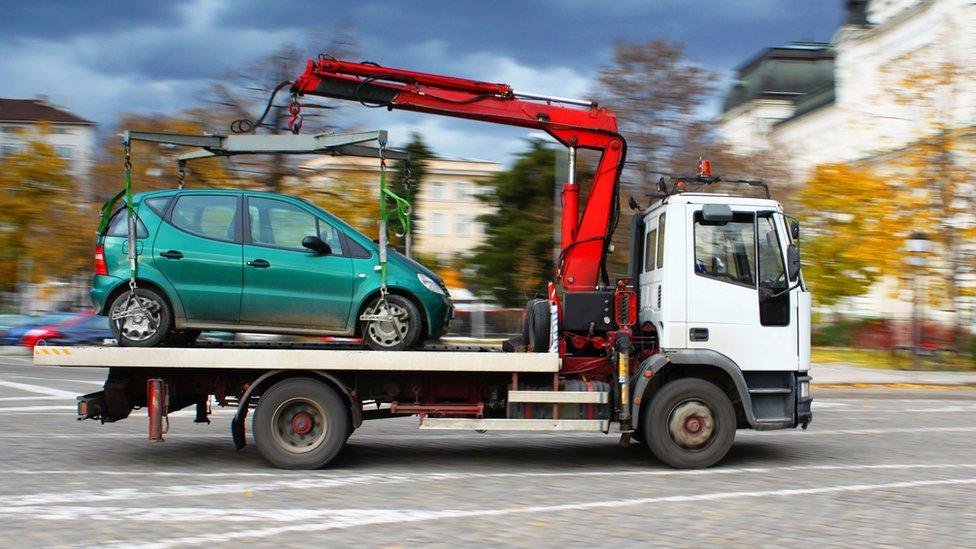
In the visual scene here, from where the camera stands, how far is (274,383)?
905 cm

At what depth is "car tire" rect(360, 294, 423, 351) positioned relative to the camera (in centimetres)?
921

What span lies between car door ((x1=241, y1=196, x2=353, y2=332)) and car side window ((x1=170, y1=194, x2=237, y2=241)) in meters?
0.19

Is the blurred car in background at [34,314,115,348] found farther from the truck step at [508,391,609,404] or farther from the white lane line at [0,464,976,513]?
the truck step at [508,391,609,404]

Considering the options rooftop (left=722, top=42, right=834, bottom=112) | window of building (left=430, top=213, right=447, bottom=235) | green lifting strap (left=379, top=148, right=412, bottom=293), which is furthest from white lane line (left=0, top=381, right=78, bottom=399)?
window of building (left=430, top=213, right=447, bottom=235)

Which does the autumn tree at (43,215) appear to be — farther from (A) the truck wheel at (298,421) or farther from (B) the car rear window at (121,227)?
(A) the truck wheel at (298,421)

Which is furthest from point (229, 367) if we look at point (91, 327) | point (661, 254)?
point (91, 327)

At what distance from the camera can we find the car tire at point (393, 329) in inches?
363

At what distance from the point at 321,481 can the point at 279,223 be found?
2474 mm

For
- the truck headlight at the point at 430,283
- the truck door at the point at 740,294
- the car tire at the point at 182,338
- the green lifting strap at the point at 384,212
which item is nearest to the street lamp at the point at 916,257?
the truck door at the point at 740,294

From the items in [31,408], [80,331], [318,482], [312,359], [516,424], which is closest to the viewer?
[318,482]

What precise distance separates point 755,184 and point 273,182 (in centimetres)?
2081

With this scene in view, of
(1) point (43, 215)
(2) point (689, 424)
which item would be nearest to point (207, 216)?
(2) point (689, 424)

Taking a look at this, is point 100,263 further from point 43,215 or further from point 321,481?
point 43,215

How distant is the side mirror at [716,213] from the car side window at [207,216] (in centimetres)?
442
